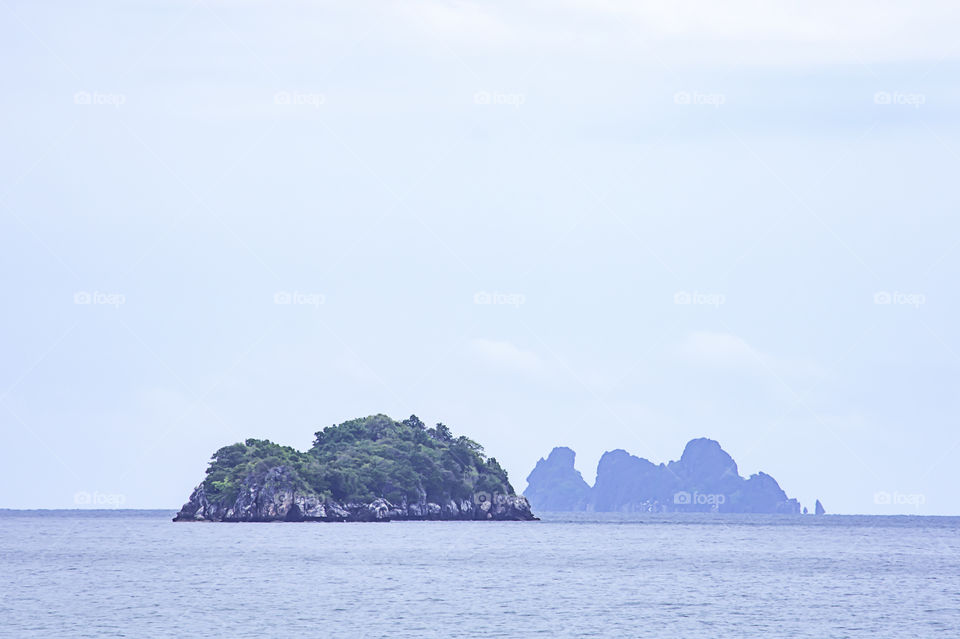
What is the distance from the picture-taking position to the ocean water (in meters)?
62.2

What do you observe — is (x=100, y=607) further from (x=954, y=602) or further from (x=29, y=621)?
(x=954, y=602)

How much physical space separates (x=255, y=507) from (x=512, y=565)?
4042 inches

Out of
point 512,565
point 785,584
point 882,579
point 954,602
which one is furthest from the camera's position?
point 512,565

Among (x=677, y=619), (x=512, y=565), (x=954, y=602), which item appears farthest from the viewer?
(x=512, y=565)

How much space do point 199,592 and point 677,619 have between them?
3051 cm

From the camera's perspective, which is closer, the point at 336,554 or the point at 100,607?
the point at 100,607

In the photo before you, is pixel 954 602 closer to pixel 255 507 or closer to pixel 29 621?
pixel 29 621

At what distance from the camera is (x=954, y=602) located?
76.4 metres

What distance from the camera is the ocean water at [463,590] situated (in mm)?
62250

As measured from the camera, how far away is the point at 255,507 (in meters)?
199

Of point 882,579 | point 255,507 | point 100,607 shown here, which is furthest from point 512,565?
point 255,507

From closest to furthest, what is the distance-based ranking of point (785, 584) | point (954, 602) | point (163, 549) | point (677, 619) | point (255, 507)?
point (677, 619), point (954, 602), point (785, 584), point (163, 549), point (255, 507)

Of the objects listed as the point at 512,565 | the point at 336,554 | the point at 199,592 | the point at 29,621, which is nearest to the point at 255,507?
the point at 336,554

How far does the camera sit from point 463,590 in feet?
266
